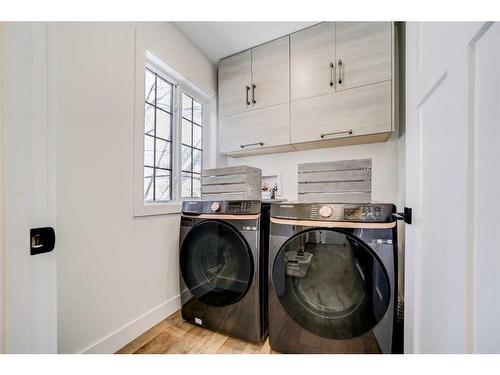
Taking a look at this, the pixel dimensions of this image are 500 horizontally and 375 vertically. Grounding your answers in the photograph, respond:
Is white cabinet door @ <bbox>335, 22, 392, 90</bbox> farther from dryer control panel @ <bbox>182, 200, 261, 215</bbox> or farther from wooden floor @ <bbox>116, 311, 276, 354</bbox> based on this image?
wooden floor @ <bbox>116, 311, 276, 354</bbox>

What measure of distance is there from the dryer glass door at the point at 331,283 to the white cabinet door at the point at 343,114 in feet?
2.77

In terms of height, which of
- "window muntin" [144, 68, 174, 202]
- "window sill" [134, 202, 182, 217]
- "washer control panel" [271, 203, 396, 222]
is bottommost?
"window sill" [134, 202, 182, 217]

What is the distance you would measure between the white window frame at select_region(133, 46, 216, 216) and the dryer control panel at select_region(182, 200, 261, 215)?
0.24 metres

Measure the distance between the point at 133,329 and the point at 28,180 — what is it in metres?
1.17

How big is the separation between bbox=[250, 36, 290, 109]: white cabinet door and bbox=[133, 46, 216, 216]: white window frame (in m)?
0.54

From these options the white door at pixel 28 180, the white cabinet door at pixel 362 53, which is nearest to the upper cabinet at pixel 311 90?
the white cabinet door at pixel 362 53

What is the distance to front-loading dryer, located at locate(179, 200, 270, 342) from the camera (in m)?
1.14

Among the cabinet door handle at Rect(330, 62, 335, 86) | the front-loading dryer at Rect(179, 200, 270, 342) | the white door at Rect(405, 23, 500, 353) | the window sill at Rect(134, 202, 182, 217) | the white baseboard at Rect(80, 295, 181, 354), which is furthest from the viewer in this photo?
the cabinet door handle at Rect(330, 62, 335, 86)

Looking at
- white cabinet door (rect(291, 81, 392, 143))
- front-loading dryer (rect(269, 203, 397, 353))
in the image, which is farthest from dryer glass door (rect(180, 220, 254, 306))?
white cabinet door (rect(291, 81, 392, 143))

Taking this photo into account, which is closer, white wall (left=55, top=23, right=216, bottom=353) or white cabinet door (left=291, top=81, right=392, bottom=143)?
white wall (left=55, top=23, right=216, bottom=353)

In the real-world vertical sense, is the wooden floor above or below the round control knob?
below

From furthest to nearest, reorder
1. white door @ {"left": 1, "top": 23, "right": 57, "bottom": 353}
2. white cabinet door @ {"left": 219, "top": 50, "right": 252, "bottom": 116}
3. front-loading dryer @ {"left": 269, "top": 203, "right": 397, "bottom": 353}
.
→ white cabinet door @ {"left": 219, "top": 50, "right": 252, "bottom": 116} → front-loading dryer @ {"left": 269, "top": 203, "right": 397, "bottom": 353} → white door @ {"left": 1, "top": 23, "right": 57, "bottom": 353}

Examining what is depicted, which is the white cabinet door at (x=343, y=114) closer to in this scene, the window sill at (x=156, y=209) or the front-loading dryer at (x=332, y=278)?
the front-loading dryer at (x=332, y=278)
